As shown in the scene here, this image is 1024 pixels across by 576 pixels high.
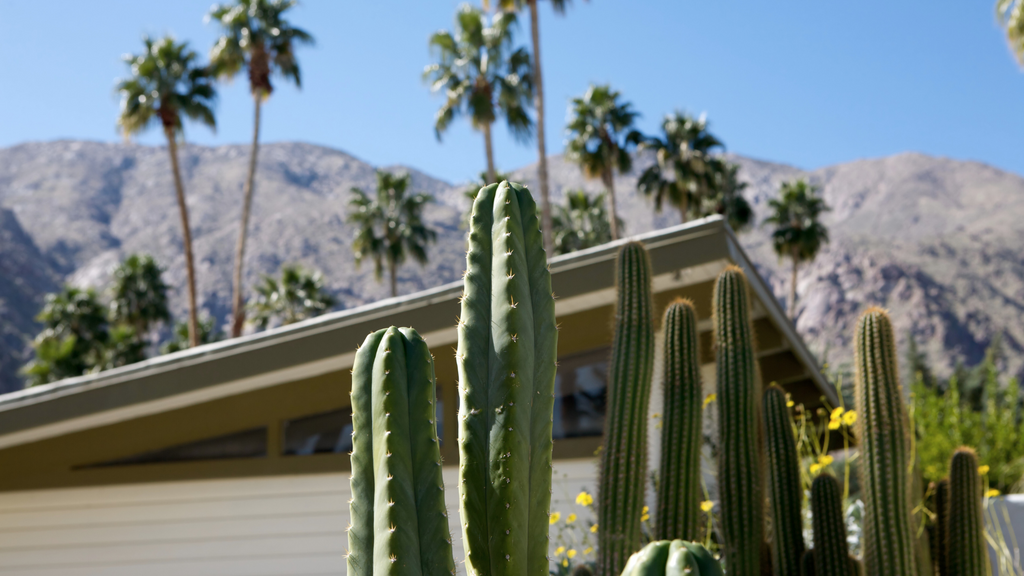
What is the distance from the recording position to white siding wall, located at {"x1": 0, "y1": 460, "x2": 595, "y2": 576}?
615cm

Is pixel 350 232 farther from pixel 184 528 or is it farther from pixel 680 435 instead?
pixel 680 435

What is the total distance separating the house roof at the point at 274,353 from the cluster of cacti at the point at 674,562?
13.1ft

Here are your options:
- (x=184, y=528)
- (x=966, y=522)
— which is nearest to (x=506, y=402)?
(x=966, y=522)

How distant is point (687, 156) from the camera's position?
2617 centimetres

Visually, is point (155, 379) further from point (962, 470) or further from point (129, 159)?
point (129, 159)

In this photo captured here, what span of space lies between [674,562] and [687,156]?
25.7 meters

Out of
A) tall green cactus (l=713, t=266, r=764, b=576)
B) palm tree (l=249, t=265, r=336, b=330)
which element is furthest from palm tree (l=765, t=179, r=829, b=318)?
tall green cactus (l=713, t=266, r=764, b=576)

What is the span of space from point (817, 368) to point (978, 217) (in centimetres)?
11271

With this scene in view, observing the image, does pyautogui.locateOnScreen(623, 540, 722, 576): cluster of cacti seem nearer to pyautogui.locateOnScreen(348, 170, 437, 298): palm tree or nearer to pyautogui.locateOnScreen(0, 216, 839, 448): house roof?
pyautogui.locateOnScreen(0, 216, 839, 448): house roof

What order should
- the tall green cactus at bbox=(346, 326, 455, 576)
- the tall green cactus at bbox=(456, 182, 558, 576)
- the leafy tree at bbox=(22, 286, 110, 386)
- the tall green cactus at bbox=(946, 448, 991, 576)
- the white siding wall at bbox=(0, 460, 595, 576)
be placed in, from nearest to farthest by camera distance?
the tall green cactus at bbox=(346, 326, 455, 576) < the tall green cactus at bbox=(456, 182, 558, 576) < the tall green cactus at bbox=(946, 448, 991, 576) < the white siding wall at bbox=(0, 460, 595, 576) < the leafy tree at bbox=(22, 286, 110, 386)

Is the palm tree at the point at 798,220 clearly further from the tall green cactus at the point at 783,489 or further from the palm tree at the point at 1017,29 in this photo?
Answer: the tall green cactus at the point at 783,489

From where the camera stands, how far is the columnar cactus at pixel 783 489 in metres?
4.23

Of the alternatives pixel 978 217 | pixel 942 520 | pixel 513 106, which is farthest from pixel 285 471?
pixel 978 217

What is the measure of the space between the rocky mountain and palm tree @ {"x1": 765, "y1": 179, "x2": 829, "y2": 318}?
26.1 metres
